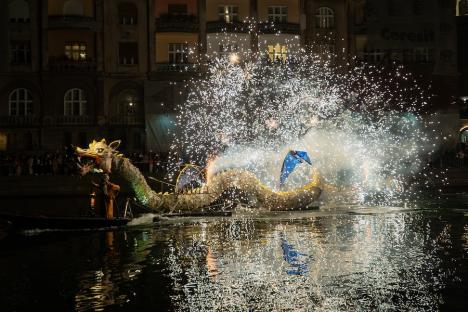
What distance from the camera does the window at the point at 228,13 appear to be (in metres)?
52.9

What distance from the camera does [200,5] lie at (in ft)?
171

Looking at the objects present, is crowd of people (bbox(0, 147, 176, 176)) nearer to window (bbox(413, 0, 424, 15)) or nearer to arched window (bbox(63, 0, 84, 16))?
arched window (bbox(63, 0, 84, 16))

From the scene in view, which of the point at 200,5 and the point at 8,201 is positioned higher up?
the point at 200,5

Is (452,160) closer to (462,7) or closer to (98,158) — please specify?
(462,7)

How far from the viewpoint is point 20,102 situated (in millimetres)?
50031

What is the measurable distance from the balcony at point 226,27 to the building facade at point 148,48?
3.3 inches

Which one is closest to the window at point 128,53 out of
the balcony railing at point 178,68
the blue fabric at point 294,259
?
the balcony railing at point 178,68

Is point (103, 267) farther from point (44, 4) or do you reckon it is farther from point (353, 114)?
point (44, 4)

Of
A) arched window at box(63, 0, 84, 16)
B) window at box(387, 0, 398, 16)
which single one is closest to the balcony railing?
arched window at box(63, 0, 84, 16)

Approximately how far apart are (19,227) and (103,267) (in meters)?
7.15

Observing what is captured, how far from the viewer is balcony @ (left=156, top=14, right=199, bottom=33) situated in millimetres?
51219

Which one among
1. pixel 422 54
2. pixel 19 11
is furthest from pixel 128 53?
pixel 422 54

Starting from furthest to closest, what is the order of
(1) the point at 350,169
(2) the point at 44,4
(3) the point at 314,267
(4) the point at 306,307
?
(2) the point at 44,4 → (1) the point at 350,169 → (3) the point at 314,267 → (4) the point at 306,307

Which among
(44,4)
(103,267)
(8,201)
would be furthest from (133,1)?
(103,267)
